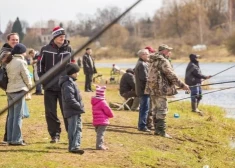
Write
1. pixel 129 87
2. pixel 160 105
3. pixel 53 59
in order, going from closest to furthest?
pixel 53 59 < pixel 160 105 < pixel 129 87

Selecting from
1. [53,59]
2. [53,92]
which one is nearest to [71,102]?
[53,92]

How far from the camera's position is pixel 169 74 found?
845cm

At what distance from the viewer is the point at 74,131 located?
261 inches

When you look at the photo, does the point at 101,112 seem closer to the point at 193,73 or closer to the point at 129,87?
the point at 129,87

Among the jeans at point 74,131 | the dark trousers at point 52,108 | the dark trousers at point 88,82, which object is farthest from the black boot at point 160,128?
the dark trousers at point 88,82

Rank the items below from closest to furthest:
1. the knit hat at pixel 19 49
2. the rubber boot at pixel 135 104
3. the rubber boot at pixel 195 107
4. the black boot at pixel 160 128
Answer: the knit hat at pixel 19 49 → the black boot at pixel 160 128 → the rubber boot at pixel 135 104 → the rubber boot at pixel 195 107

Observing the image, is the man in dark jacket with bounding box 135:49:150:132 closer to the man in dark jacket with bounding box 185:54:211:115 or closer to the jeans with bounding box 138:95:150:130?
the jeans with bounding box 138:95:150:130

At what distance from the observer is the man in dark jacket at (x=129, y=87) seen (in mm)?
11469

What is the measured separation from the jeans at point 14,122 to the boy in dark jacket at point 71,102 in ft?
2.21

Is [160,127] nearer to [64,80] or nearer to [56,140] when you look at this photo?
[56,140]

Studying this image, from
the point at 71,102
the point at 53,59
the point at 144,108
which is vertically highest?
the point at 53,59

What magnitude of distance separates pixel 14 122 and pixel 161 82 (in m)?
2.77

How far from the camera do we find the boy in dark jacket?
257 inches

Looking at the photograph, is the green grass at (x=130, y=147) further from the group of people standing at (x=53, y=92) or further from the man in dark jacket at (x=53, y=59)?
the man in dark jacket at (x=53, y=59)
